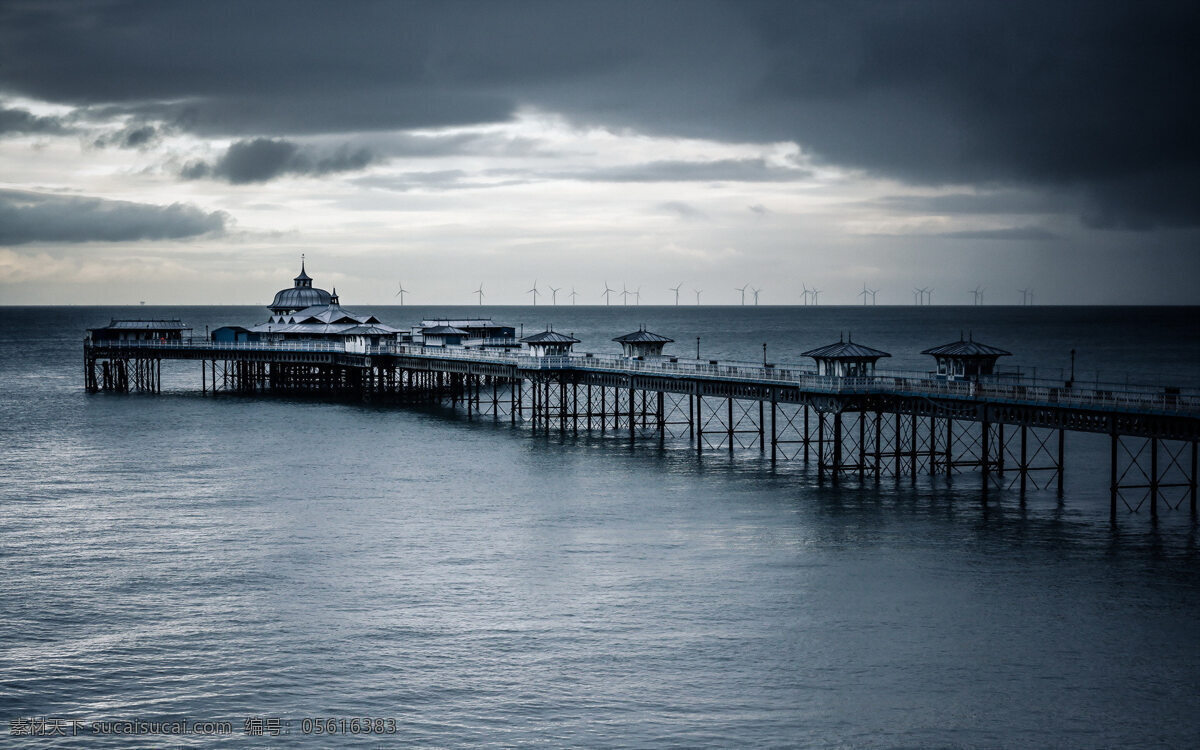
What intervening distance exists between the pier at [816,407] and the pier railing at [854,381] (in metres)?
0.10

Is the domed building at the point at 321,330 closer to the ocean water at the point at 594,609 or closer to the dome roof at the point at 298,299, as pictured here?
the dome roof at the point at 298,299

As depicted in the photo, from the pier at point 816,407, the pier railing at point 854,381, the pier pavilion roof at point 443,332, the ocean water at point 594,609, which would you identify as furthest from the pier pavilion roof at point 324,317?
the ocean water at point 594,609

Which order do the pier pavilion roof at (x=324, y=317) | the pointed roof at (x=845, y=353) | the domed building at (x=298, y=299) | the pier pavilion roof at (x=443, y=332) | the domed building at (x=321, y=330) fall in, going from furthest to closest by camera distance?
the domed building at (x=298, y=299) → the pier pavilion roof at (x=324, y=317) → the domed building at (x=321, y=330) → the pier pavilion roof at (x=443, y=332) → the pointed roof at (x=845, y=353)

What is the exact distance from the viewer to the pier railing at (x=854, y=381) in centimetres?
5678

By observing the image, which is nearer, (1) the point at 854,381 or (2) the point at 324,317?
(1) the point at 854,381

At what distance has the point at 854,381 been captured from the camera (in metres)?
70.2

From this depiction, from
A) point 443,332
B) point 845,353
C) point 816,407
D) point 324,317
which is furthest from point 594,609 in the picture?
point 324,317

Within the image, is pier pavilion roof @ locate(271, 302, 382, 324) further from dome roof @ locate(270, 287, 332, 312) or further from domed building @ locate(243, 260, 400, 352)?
dome roof @ locate(270, 287, 332, 312)

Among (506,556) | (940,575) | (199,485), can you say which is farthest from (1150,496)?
(199,485)

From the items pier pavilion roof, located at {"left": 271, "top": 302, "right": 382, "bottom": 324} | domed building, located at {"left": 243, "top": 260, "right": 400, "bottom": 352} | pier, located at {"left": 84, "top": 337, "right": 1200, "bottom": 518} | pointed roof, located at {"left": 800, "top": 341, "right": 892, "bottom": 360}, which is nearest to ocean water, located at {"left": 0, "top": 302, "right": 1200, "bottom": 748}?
pier, located at {"left": 84, "top": 337, "right": 1200, "bottom": 518}

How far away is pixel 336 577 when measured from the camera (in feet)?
154

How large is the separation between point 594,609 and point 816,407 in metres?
33.1

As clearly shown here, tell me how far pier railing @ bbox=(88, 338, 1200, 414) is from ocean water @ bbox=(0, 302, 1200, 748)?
5458mm

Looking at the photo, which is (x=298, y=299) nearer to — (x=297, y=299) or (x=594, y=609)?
(x=297, y=299)
